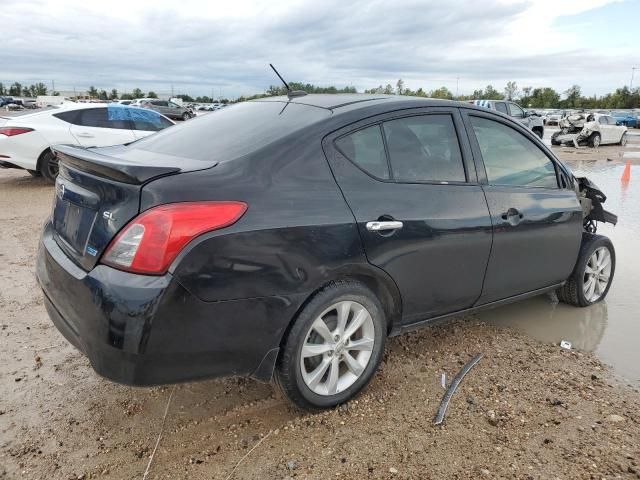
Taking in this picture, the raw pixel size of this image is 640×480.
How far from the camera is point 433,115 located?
3.21m

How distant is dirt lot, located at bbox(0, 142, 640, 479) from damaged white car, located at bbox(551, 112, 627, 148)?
2129 cm

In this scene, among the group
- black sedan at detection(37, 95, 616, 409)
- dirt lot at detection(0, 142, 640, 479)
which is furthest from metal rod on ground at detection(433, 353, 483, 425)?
black sedan at detection(37, 95, 616, 409)

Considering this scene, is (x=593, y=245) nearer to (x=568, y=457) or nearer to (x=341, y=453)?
(x=568, y=457)

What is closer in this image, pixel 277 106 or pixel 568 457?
pixel 568 457

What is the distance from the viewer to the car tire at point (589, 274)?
4164 mm

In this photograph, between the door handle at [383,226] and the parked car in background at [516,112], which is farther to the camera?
the parked car in background at [516,112]

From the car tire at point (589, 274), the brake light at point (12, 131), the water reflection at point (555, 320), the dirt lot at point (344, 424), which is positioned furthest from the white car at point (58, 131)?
the car tire at point (589, 274)

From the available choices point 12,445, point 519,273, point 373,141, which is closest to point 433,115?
point 373,141

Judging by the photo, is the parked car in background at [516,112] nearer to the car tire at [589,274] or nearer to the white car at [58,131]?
the white car at [58,131]

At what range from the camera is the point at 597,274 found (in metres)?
4.36

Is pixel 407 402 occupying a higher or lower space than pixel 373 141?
lower

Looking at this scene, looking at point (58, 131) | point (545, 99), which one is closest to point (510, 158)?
point (58, 131)

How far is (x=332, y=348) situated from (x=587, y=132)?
898 inches

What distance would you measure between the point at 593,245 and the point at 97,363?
3.78m
